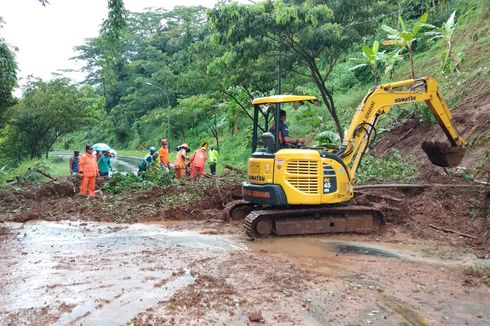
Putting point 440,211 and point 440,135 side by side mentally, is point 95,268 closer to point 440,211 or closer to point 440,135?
point 440,211

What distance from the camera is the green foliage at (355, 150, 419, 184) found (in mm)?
13059

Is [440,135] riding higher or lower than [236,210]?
higher

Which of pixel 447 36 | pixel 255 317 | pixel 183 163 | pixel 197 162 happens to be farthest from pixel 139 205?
pixel 447 36

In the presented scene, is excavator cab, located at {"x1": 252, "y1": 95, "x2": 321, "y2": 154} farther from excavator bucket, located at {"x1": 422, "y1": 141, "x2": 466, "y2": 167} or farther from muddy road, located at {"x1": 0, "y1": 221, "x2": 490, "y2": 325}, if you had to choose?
excavator bucket, located at {"x1": 422, "y1": 141, "x2": 466, "y2": 167}

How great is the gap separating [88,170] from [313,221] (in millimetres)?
7729

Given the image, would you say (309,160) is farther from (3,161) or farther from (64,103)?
(3,161)

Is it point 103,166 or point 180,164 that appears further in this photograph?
point 103,166

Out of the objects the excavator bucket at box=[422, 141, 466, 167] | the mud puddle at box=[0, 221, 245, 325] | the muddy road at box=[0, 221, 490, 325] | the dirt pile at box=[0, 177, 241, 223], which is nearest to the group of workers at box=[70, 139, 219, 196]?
the dirt pile at box=[0, 177, 241, 223]

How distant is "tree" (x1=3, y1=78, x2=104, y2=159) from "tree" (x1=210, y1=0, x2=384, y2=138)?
2371 cm

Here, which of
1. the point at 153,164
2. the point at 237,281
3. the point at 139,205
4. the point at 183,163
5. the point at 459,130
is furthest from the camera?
the point at 183,163

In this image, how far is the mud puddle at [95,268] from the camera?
5820 mm

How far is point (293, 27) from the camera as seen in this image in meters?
14.7

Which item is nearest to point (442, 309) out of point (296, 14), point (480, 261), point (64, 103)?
point (480, 261)

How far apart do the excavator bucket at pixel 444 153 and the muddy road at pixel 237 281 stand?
234cm
